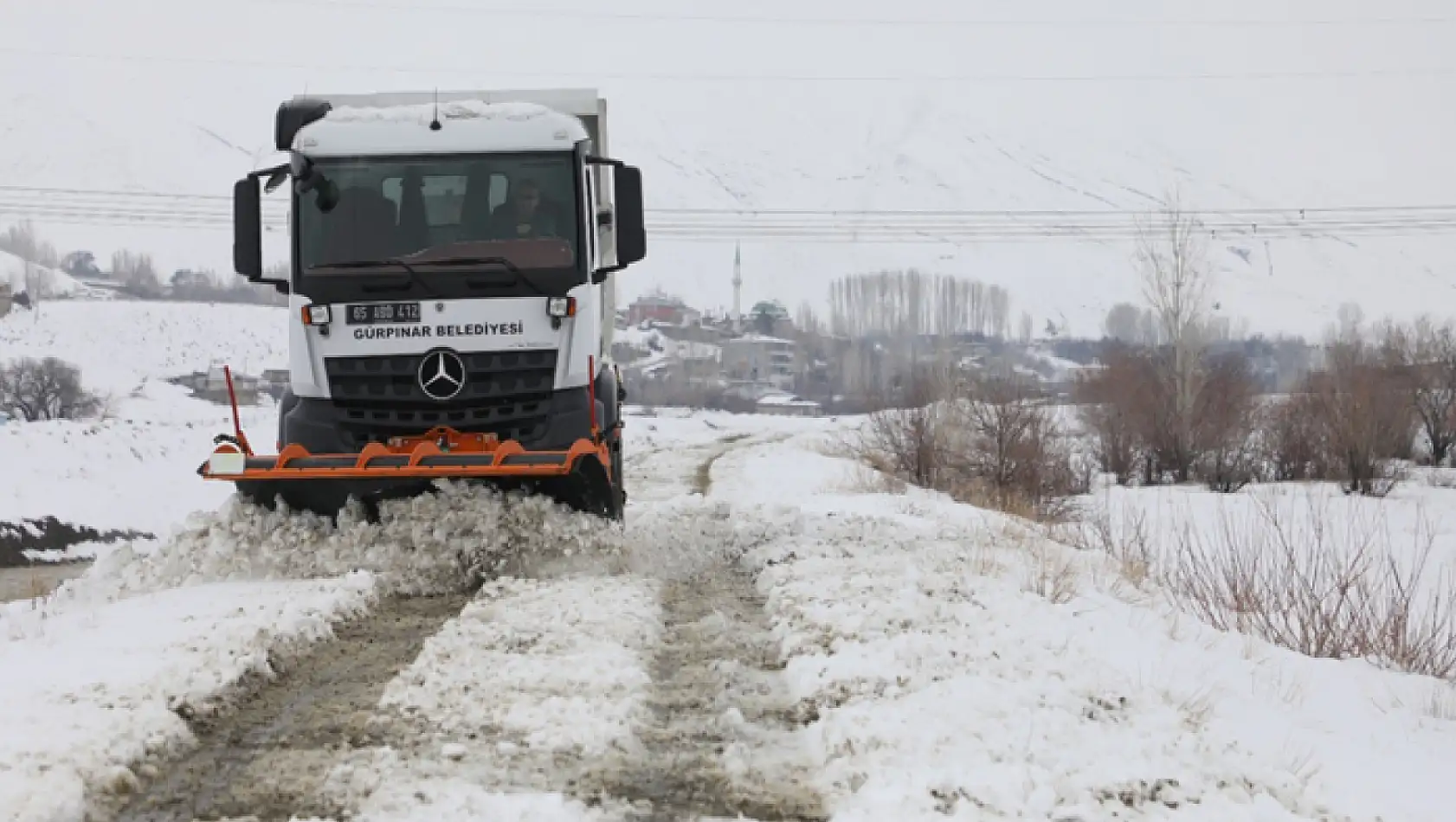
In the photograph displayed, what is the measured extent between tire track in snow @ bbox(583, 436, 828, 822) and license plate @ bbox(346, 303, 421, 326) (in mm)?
3075

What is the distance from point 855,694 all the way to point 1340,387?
4418 cm

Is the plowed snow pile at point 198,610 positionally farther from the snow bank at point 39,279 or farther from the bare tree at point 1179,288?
the snow bank at point 39,279

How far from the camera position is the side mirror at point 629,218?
374 inches

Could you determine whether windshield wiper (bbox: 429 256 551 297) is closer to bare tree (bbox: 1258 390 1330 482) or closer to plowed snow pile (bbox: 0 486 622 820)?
plowed snow pile (bbox: 0 486 622 820)

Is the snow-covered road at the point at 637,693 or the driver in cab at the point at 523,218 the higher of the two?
the driver in cab at the point at 523,218

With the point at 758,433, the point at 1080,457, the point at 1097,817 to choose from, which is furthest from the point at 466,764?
the point at 758,433

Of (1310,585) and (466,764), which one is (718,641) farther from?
(1310,585)

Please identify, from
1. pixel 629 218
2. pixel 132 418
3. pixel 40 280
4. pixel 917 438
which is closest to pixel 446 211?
pixel 629 218

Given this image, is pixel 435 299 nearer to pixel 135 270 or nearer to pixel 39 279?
pixel 39 279

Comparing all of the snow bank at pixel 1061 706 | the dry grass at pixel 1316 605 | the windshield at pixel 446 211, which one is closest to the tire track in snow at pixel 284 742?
the snow bank at pixel 1061 706

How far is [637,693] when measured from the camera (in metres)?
4.94

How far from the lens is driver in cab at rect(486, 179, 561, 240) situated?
29.7ft

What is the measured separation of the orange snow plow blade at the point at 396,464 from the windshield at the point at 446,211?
1.50m

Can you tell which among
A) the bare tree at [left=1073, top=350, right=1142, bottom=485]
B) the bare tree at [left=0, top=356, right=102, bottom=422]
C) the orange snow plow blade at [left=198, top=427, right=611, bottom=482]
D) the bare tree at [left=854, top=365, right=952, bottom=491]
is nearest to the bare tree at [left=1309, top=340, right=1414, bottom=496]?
the bare tree at [left=1073, top=350, right=1142, bottom=485]
